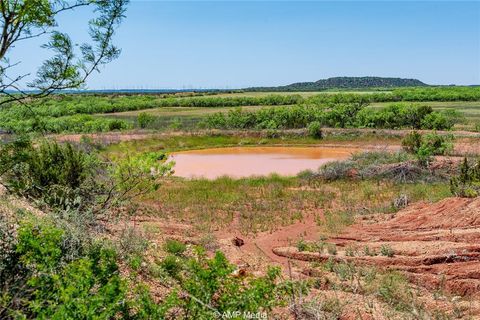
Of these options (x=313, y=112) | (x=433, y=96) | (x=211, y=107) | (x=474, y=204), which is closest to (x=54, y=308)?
(x=474, y=204)

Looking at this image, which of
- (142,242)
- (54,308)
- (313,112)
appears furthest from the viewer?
(313,112)

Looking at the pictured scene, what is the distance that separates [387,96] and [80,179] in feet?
251

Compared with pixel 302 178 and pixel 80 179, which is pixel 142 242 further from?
pixel 302 178

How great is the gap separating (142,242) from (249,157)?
2237 centimetres

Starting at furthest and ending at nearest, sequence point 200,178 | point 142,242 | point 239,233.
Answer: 1. point 200,178
2. point 239,233
3. point 142,242

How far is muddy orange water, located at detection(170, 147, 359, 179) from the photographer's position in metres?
24.2

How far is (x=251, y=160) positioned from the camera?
28328 millimetres

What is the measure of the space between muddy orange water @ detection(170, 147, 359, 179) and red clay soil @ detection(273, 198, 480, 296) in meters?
11.4

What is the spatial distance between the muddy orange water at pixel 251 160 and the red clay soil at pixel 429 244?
11447 mm

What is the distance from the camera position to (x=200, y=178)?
21.7 metres

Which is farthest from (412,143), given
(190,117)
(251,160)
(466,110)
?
(466,110)

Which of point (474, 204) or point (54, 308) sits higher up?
point (54, 308)

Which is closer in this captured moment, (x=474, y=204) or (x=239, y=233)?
(x=474, y=204)

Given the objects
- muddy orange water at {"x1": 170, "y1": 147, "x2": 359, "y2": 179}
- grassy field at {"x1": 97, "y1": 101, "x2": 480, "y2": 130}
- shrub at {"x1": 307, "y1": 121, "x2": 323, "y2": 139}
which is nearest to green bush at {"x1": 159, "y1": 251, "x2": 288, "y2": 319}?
muddy orange water at {"x1": 170, "y1": 147, "x2": 359, "y2": 179}
